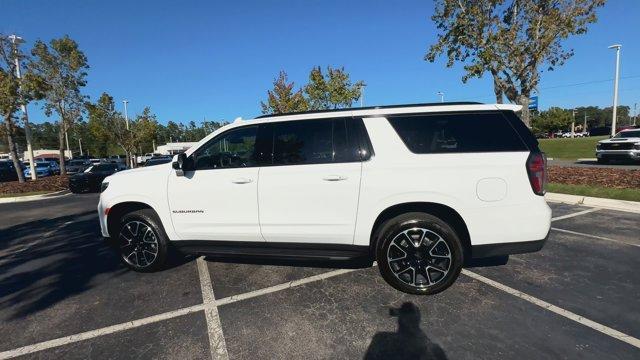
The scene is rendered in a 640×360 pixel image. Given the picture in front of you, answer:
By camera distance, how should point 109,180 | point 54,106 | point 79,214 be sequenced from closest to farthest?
point 109,180 < point 79,214 < point 54,106

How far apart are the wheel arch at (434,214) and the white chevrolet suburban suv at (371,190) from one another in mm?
12

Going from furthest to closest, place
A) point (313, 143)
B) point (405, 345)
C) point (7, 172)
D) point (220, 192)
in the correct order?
1. point (7, 172)
2. point (220, 192)
3. point (313, 143)
4. point (405, 345)

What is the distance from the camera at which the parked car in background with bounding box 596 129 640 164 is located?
1510cm

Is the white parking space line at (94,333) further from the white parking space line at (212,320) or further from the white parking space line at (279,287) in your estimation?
the white parking space line at (279,287)

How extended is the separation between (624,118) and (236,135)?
190 meters

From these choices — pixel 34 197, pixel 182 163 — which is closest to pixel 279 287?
pixel 182 163

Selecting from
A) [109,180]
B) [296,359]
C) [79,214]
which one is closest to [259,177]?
[296,359]

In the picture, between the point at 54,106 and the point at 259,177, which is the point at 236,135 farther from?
the point at 54,106

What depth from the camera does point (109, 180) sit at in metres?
4.58

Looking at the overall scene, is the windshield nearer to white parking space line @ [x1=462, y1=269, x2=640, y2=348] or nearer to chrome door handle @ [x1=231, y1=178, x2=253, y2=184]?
white parking space line @ [x1=462, y1=269, x2=640, y2=348]

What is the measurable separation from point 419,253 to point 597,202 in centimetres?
684

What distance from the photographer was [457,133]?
11.7 ft

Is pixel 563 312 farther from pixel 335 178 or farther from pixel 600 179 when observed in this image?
pixel 600 179

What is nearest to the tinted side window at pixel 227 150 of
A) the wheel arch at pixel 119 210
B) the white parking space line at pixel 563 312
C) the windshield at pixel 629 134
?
the wheel arch at pixel 119 210
